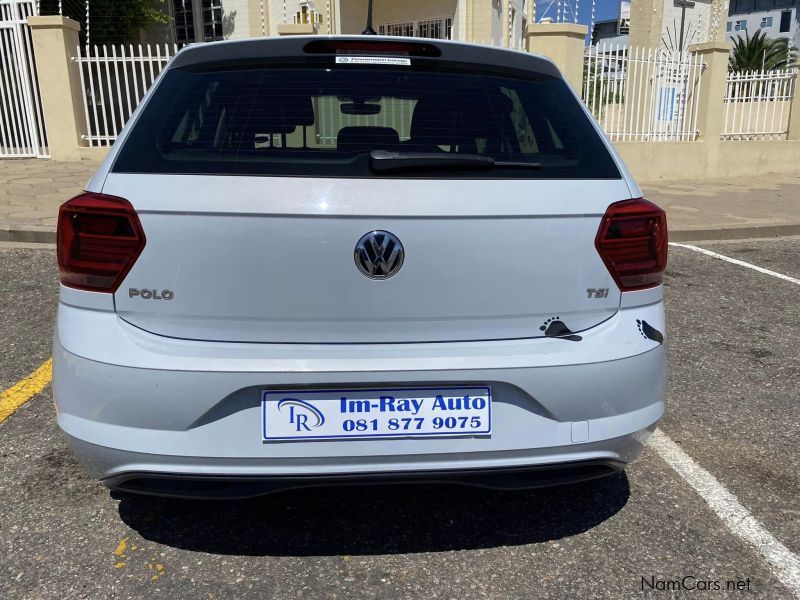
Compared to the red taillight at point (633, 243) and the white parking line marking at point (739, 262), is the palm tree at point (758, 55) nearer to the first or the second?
the white parking line marking at point (739, 262)

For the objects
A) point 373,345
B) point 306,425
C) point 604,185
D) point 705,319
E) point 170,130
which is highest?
point 170,130

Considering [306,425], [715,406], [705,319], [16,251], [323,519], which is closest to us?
[306,425]

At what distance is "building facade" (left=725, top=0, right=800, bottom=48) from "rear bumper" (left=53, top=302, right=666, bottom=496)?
68.8m

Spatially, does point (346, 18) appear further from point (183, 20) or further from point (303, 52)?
point (303, 52)

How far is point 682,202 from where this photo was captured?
34.0 feet

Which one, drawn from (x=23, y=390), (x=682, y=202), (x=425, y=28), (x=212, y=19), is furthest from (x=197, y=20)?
(x=23, y=390)

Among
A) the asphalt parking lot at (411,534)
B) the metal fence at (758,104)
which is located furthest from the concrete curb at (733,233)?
the metal fence at (758,104)

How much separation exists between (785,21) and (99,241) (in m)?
75.2

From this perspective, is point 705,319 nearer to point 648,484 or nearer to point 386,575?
point 648,484

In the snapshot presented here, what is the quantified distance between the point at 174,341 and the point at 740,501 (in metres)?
2.18

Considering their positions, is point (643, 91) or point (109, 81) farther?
point (643, 91)

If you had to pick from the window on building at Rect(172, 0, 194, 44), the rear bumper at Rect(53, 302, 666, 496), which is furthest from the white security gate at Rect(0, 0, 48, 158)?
the rear bumper at Rect(53, 302, 666, 496)

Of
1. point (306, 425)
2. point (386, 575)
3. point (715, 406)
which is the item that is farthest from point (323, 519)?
point (715, 406)

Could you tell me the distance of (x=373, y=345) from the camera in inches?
78.5
